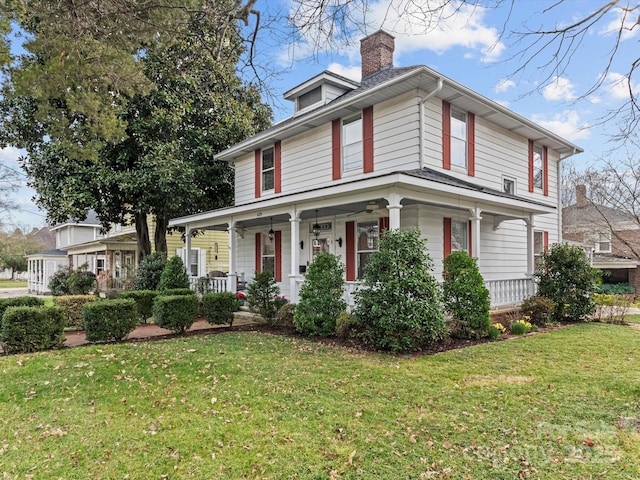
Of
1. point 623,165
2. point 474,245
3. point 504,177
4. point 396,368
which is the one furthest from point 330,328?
point 623,165

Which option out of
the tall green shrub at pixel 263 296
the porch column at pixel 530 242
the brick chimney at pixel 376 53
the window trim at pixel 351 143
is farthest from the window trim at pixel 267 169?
the porch column at pixel 530 242

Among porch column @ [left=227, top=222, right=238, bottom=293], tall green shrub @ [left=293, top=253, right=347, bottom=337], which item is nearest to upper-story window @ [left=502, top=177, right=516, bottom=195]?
tall green shrub @ [left=293, top=253, right=347, bottom=337]

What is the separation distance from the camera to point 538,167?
13.9m

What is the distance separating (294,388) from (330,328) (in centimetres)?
335

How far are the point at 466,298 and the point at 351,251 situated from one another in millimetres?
4219

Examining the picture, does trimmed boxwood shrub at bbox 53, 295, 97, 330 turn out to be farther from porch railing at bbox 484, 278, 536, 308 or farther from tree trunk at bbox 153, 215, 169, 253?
porch railing at bbox 484, 278, 536, 308

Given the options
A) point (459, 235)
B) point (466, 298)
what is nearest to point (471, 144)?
point (459, 235)

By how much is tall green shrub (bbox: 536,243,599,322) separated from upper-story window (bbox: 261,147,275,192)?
28.8 ft

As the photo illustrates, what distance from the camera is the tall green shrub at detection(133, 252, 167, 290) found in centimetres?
1535

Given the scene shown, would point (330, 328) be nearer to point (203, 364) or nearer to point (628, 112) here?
point (203, 364)

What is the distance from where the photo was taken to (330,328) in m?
8.33

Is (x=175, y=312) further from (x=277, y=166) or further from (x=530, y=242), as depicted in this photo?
(x=530, y=242)

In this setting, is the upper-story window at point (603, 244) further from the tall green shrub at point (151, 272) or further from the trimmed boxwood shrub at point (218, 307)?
the tall green shrub at point (151, 272)

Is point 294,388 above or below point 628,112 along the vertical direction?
below
